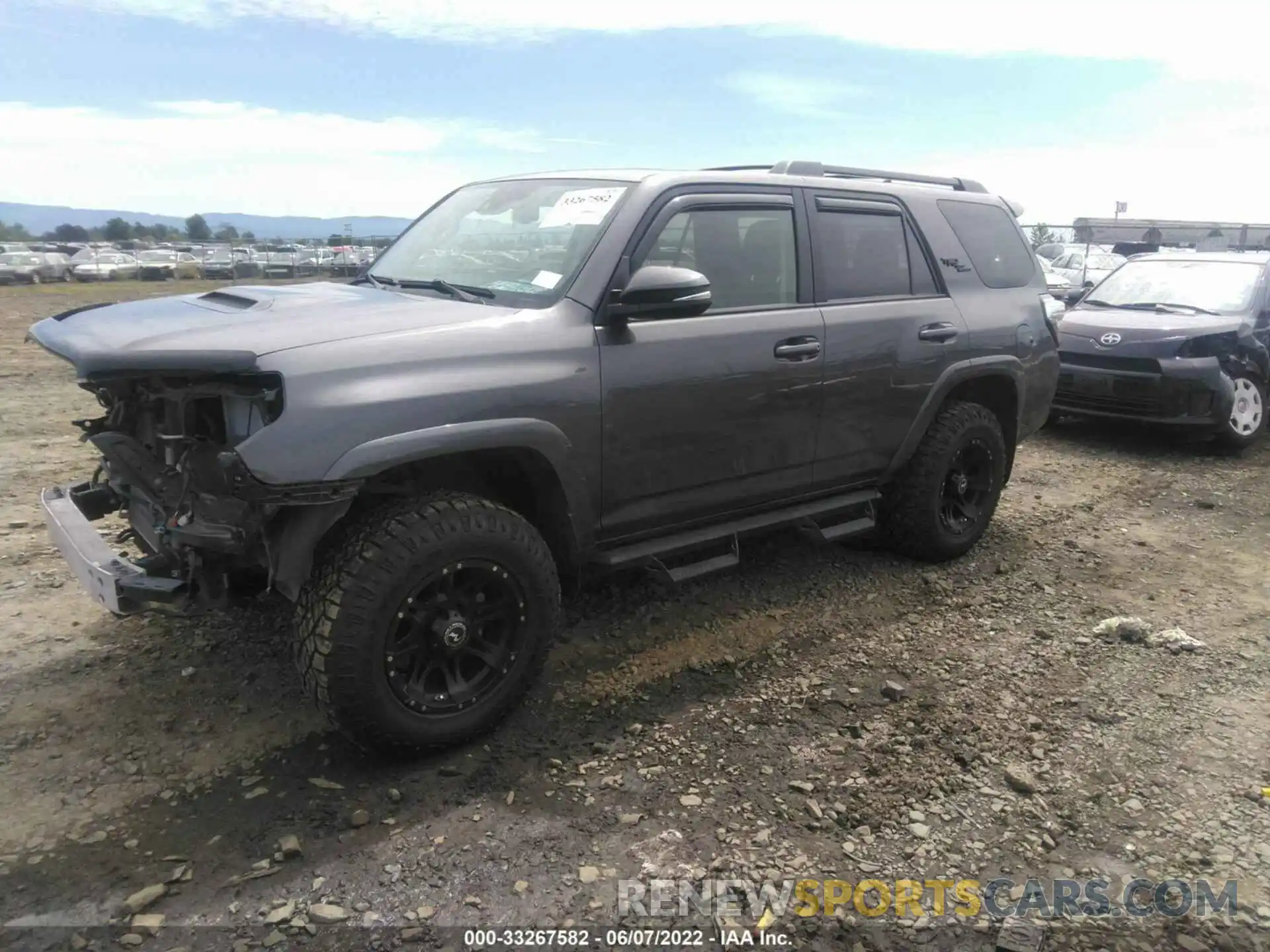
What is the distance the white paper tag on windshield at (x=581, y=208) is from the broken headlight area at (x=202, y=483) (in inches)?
57.2

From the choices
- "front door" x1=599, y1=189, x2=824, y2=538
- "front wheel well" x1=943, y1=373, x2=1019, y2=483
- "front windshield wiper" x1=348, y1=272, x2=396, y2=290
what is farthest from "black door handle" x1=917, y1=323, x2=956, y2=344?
"front windshield wiper" x1=348, y1=272, x2=396, y2=290

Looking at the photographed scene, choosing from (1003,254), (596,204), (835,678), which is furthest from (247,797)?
(1003,254)

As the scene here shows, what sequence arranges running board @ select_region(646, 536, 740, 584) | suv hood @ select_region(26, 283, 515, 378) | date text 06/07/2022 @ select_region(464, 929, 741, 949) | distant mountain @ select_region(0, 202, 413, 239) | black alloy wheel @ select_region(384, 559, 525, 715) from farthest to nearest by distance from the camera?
distant mountain @ select_region(0, 202, 413, 239)
running board @ select_region(646, 536, 740, 584)
black alloy wheel @ select_region(384, 559, 525, 715)
suv hood @ select_region(26, 283, 515, 378)
date text 06/07/2022 @ select_region(464, 929, 741, 949)

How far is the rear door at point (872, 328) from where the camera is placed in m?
4.17

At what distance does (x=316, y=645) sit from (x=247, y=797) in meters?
0.57

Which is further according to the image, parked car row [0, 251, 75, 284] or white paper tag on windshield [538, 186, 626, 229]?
parked car row [0, 251, 75, 284]

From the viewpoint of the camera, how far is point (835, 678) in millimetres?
3762

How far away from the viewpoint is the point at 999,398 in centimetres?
518

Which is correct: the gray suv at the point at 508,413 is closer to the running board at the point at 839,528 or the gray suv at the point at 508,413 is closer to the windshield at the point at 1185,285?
the running board at the point at 839,528

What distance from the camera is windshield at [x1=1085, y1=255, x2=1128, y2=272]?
22047mm

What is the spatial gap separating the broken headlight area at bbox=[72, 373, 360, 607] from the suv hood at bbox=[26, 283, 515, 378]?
12 cm

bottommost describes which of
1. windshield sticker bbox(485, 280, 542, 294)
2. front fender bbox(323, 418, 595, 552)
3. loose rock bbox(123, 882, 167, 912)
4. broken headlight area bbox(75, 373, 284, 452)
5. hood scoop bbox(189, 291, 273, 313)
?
loose rock bbox(123, 882, 167, 912)

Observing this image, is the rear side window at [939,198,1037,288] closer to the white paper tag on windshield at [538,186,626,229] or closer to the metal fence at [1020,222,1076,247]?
the white paper tag on windshield at [538,186,626,229]

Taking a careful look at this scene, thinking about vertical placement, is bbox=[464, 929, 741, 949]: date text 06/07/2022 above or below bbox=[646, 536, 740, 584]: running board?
below
